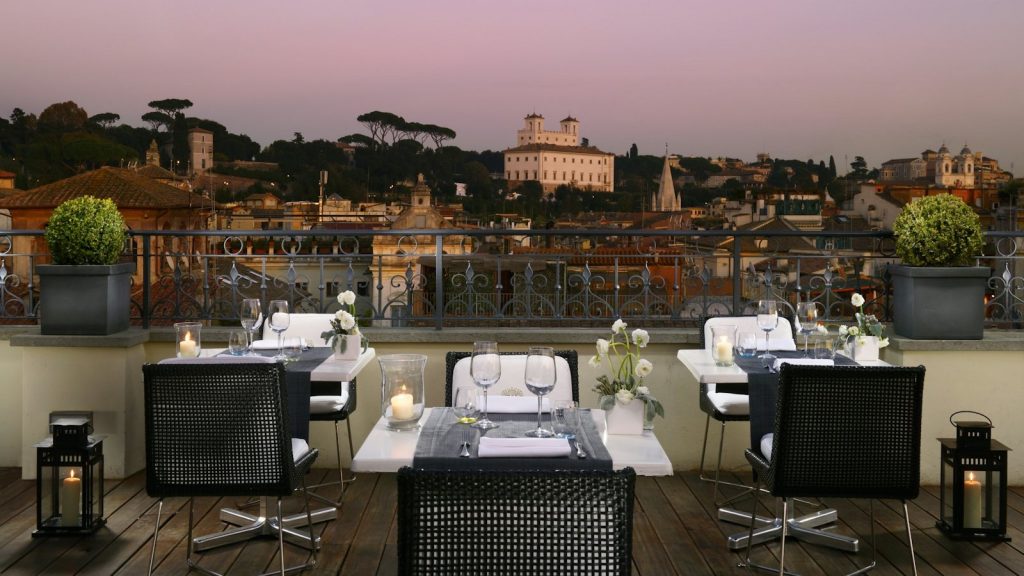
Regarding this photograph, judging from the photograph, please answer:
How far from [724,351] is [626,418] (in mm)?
1344

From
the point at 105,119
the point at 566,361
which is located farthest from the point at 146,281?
the point at 105,119

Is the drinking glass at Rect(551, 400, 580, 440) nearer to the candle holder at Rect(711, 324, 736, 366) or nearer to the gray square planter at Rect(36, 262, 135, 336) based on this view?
the candle holder at Rect(711, 324, 736, 366)

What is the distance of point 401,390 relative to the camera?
9.75 feet

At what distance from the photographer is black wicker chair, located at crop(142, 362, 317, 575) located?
10.8 feet

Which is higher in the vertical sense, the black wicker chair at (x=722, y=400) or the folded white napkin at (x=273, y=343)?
the folded white napkin at (x=273, y=343)

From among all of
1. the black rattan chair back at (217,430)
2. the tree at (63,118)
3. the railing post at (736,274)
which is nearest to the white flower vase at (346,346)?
the black rattan chair back at (217,430)

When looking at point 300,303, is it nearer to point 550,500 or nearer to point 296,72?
point 550,500

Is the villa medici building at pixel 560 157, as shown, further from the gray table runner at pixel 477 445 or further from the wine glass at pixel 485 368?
the wine glass at pixel 485 368

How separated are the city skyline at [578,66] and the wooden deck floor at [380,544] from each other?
449 inches

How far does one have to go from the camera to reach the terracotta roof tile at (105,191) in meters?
31.5

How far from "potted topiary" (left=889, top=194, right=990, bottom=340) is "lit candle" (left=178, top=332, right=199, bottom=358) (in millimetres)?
3535

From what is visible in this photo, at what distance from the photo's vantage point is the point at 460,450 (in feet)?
8.71

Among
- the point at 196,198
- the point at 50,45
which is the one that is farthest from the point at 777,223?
the point at 196,198

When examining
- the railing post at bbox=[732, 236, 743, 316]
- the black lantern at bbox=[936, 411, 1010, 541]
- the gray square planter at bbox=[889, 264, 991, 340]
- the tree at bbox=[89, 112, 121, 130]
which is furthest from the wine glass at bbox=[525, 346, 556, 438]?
the tree at bbox=[89, 112, 121, 130]
